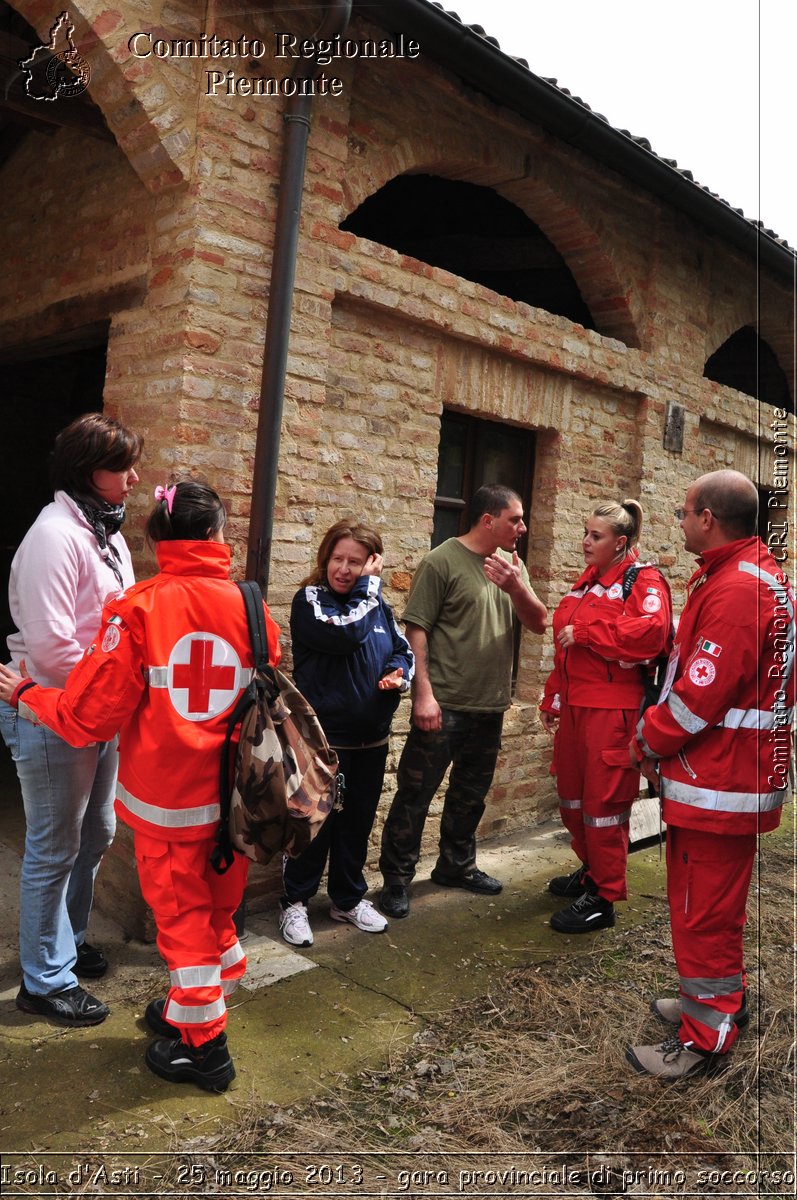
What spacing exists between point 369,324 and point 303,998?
10.4ft

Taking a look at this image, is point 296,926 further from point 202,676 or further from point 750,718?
point 750,718

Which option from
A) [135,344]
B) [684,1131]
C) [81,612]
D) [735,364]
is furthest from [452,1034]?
[735,364]

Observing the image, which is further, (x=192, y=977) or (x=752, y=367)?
(x=752, y=367)

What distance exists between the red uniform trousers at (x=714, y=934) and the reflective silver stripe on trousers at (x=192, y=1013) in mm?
1645

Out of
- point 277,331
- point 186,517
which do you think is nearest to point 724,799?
point 186,517

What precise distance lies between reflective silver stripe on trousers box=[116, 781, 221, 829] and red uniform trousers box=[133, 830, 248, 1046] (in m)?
0.06

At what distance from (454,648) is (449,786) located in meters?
0.83

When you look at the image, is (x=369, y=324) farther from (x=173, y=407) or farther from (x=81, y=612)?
(x=81, y=612)

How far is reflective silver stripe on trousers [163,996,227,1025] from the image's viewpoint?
2.72 metres

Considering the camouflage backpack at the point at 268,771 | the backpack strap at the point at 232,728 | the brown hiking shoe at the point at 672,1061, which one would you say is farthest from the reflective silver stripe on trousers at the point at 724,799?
the backpack strap at the point at 232,728

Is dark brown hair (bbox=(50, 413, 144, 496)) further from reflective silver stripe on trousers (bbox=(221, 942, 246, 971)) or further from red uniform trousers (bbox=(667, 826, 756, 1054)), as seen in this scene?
red uniform trousers (bbox=(667, 826, 756, 1054))

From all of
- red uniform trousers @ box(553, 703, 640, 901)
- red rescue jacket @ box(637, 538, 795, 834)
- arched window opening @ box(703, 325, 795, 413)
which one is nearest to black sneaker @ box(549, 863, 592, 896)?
red uniform trousers @ box(553, 703, 640, 901)

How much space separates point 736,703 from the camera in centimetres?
303

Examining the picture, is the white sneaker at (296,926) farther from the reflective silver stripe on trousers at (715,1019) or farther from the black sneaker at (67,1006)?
the reflective silver stripe on trousers at (715,1019)
